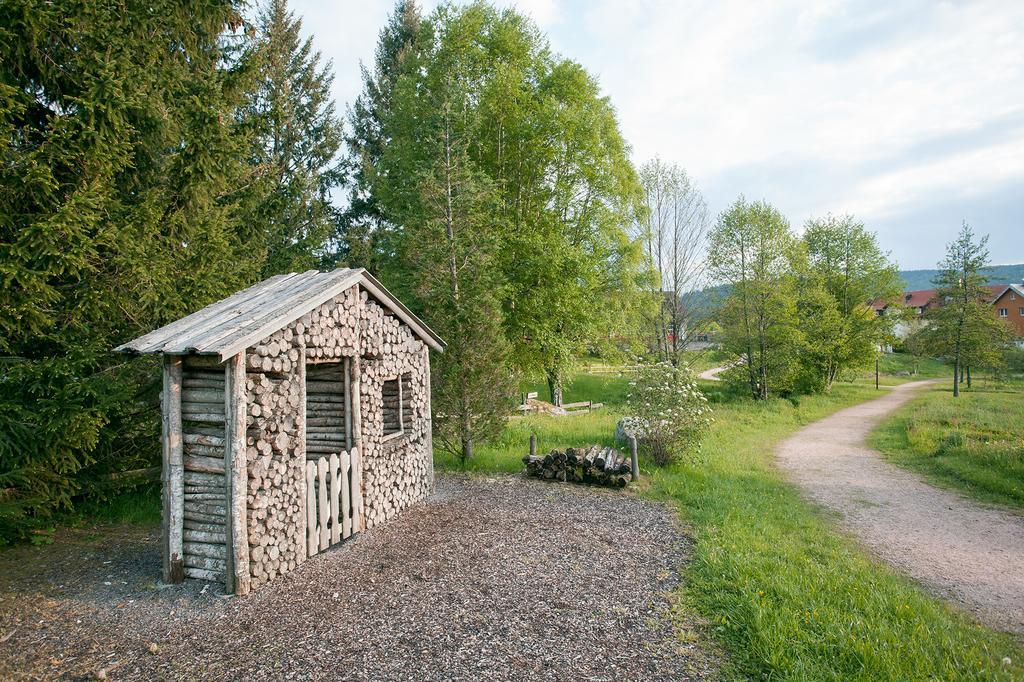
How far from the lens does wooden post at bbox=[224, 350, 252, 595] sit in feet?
19.8

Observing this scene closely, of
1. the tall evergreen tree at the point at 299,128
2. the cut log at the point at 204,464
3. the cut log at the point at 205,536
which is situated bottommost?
the cut log at the point at 205,536

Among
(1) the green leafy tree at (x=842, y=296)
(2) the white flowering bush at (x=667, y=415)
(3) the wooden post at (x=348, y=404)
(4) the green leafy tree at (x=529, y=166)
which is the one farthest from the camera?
(1) the green leafy tree at (x=842, y=296)

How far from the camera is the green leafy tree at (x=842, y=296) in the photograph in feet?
98.2

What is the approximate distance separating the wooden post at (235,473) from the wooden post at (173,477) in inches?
25.4

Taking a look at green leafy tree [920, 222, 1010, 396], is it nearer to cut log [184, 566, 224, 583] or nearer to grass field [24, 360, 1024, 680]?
grass field [24, 360, 1024, 680]

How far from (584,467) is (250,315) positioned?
7.20 m

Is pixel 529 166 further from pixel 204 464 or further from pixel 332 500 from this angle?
pixel 204 464

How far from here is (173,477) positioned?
6.23m

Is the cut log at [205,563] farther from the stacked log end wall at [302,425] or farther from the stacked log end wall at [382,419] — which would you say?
the stacked log end wall at [382,419]

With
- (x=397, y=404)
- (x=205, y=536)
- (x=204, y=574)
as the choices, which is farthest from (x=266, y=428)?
→ (x=397, y=404)

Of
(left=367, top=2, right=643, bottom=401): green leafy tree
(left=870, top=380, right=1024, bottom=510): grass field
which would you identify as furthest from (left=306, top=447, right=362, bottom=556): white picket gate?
(left=870, top=380, right=1024, bottom=510): grass field

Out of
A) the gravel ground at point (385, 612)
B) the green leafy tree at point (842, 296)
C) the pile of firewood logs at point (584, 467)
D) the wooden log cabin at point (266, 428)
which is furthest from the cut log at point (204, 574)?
the green leafy tree at point (842, 296)

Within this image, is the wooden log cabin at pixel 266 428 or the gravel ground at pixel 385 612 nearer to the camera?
the gravel ground at pixel 385 612

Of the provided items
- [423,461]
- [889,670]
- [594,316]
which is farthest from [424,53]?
[889,670]
